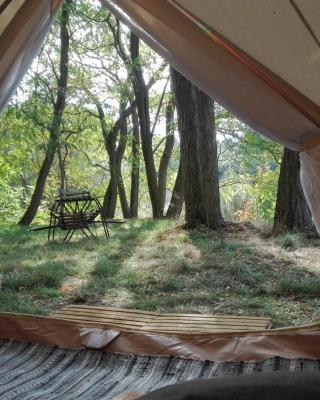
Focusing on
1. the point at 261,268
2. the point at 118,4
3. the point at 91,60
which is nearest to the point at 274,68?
the point at 118,4

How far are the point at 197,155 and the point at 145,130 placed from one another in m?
3.53

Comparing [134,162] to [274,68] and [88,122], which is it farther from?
[274,68]

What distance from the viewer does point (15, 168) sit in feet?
40.4

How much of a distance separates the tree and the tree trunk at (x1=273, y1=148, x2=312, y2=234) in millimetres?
899

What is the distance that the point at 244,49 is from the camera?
2.25 m

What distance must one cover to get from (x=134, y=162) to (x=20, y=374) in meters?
8.27

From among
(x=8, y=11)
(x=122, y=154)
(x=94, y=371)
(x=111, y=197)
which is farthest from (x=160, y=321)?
(x=122, y=154)

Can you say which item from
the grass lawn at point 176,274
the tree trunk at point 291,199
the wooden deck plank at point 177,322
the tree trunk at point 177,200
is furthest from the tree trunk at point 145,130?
the wooden deck plank at point 177,322

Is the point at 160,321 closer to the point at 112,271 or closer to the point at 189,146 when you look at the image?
the point at 112,271

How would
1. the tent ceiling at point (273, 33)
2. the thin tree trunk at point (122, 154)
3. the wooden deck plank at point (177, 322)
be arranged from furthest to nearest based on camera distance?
the thin tree trunk at point (122, 154) → the wooden deck plank at point (177, 322) → the tent ceiling at point (273, 33)

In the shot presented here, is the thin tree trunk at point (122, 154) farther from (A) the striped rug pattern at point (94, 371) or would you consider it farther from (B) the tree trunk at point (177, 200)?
(A) the striped rug pattern at point (94, 371)

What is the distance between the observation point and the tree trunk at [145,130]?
9070 millimetres

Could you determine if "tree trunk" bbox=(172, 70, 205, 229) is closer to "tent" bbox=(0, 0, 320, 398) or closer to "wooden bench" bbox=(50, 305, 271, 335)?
"wooden bench" bbox=(50, 305, 271, 335)

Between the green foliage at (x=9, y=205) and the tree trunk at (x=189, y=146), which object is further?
the green foliage at (x=9, y=205)
